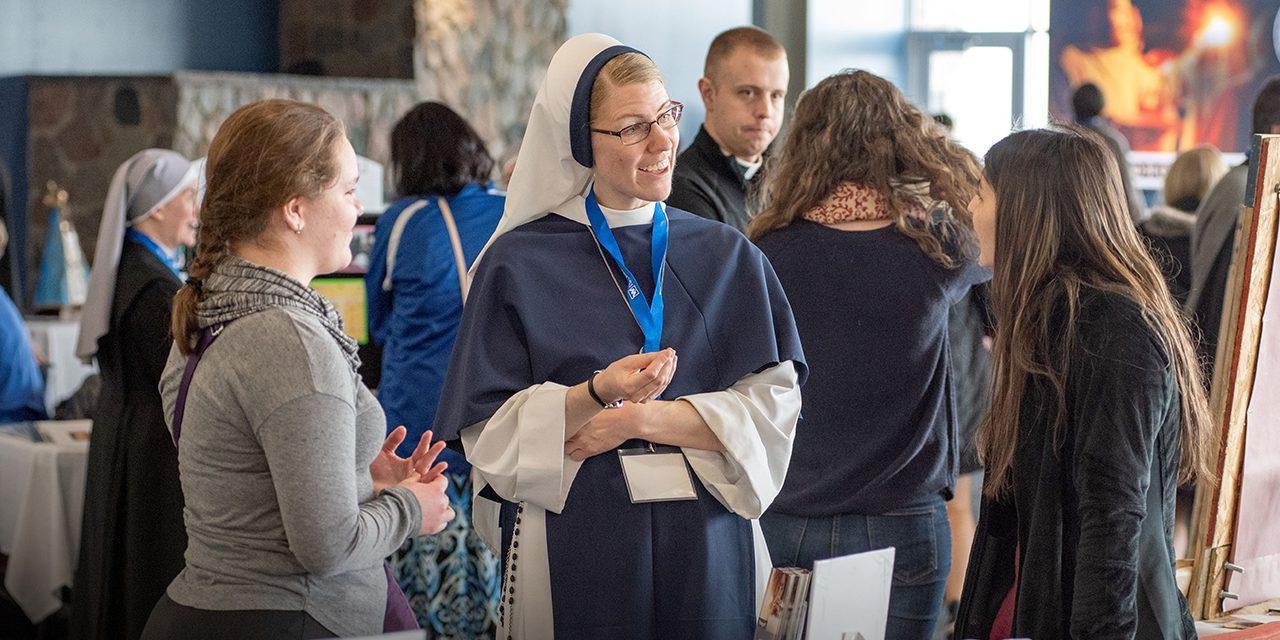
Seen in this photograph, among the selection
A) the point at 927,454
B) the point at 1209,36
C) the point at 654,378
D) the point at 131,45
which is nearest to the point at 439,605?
the point at 927,454

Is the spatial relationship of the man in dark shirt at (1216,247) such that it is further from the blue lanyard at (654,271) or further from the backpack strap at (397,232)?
the blue lanyard at (654,271)

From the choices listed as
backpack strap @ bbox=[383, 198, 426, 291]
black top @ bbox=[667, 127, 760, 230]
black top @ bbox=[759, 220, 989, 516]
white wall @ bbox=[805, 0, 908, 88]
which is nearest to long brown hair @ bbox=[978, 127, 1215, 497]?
black top @ bbox=[759, 220, 989, 516]

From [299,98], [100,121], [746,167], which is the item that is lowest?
[746,167]

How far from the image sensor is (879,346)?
90.6 inches

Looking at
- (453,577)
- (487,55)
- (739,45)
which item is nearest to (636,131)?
(739,45)

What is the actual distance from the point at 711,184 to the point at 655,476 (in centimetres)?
146

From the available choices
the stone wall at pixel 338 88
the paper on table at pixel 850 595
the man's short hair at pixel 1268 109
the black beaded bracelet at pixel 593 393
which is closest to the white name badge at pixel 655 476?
the black beaded bracelet at pixel 593 393

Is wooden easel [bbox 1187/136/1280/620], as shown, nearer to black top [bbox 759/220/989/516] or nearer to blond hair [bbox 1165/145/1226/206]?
black top [bbox 759/220/989/516]

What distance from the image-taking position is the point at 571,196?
1982 millimetres

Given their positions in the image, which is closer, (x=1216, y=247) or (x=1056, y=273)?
(x=1056, y=273)

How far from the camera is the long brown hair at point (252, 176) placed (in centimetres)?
173

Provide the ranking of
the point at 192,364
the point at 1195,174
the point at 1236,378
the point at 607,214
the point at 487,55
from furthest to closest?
the point at 487,55, the point at 1195,174, the point at 1236,378, the point at 607,214, the point at 192,364

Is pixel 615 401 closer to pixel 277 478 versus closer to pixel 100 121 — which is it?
pixel 277 478

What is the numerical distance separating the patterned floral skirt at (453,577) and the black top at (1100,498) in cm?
203
